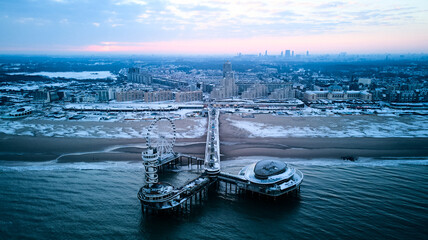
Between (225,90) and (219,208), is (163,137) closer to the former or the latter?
(219,208)

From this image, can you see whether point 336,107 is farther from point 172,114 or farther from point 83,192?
point 83,192

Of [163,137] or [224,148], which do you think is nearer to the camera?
[163,137]

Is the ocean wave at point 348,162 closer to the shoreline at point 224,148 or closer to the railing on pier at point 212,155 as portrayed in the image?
the shoreline at point 224,148

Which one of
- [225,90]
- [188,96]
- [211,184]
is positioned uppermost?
[225,90]

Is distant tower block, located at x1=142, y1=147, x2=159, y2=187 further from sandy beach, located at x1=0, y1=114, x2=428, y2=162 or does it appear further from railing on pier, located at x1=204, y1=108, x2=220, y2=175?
sandy beach, located at x1=0, y1=114, x2=428, y2=162

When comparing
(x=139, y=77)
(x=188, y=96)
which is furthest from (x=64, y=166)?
(x=139, y=77)

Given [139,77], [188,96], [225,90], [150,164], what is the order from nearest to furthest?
[150,164]
[188,96]
[225,90]
[139,77]
